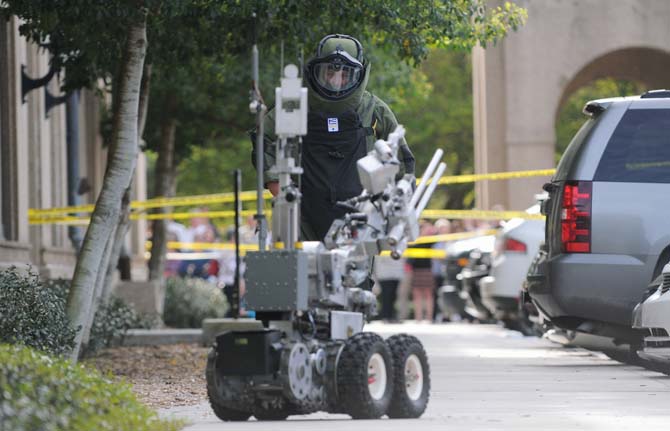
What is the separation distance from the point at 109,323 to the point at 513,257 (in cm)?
552

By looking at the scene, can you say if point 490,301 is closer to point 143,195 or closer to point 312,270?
point 143,195

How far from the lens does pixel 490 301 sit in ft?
68.9

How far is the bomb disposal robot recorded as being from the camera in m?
8.36

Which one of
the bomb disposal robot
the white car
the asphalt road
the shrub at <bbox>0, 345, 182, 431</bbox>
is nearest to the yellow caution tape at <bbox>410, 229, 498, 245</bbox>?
the white car

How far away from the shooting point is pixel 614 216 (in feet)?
42.5

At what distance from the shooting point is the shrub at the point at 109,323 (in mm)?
15320

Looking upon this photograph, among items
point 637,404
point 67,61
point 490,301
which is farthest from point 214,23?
point 490,301

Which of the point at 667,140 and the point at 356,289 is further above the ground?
the point at 667,140

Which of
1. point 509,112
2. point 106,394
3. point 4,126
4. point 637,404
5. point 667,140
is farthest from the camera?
point 509,112

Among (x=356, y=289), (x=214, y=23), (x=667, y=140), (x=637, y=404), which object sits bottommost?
(x=637, y=404)

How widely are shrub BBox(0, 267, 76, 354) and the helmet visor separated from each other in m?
2.32

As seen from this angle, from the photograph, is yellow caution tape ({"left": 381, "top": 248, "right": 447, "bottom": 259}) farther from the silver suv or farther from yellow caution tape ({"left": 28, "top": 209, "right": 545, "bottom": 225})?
the silver suv

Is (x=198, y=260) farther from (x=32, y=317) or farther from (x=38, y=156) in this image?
(x=32, y=317)

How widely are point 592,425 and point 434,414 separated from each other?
984 millimetres
